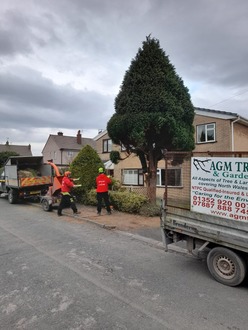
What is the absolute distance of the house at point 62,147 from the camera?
4738cm

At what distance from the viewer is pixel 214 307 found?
12.4 feet

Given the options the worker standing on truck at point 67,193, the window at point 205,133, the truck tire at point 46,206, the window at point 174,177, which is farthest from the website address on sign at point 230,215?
the window at point 205,133

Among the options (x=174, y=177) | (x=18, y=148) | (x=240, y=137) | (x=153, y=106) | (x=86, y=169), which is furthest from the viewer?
(x=18, y=148)

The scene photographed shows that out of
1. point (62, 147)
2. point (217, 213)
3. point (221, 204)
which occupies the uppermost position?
point (62, 147)

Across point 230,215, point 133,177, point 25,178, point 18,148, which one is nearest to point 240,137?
point 133,177

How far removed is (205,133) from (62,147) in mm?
33136

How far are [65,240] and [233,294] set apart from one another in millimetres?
4520

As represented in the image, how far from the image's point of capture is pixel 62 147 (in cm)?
4775

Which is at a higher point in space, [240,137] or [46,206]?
[240,137]

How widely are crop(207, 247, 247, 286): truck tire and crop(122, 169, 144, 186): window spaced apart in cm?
1816

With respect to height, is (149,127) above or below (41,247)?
above

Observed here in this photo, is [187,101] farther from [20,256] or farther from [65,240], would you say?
[20,256]

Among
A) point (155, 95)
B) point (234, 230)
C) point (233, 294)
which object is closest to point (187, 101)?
point (155, 95)

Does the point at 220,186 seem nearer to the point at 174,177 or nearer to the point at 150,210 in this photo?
the point at 174,177
